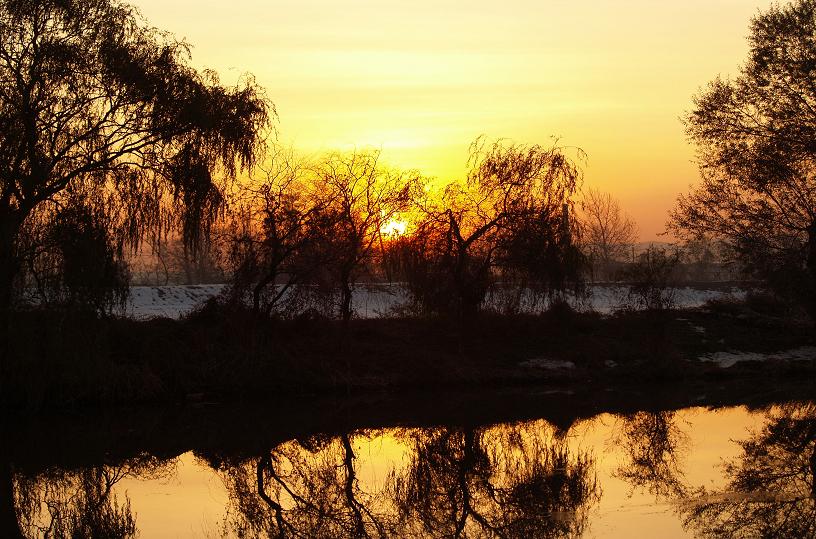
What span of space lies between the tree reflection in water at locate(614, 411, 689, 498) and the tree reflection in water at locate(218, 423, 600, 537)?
71cm

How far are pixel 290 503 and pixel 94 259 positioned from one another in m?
9.20

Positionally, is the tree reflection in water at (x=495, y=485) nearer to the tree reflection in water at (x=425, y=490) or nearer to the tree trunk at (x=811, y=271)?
the tree reflection in water at (x=425, y=490)

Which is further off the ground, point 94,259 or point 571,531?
point 94,259

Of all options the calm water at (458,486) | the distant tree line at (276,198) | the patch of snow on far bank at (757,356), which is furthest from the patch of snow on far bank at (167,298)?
the patch of snow on far bank at (757,356)

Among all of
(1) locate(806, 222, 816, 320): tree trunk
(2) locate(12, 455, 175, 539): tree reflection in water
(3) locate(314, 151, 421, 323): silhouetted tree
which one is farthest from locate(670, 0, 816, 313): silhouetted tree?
(2) locate(12, 455, 175, 539): tree reflection in water

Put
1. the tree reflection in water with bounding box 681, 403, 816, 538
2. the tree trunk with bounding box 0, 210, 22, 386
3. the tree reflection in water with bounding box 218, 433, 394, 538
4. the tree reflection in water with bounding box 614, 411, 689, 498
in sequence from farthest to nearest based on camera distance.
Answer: the tree trunk with bounding box 0, 210, 22, 386 → the tree reflection in water with bounding box 614, 411, 689, 498 → the tree reflection in water with bounding box 218, 433, 394, 538 → the tree reflection in water with bounding box 681, 403, 816, 538

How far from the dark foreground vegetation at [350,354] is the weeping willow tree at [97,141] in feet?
5.27

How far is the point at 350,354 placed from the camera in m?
26.0

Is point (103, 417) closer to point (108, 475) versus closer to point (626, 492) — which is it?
point (108, 475)

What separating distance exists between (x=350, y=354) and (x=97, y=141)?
872 centimetres

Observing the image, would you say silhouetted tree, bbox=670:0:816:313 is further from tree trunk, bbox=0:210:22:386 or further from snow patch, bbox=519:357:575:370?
tree trunk, bbox=0:210:22:386

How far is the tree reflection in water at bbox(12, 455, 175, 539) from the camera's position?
11526 millimetres

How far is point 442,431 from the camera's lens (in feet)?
61.8

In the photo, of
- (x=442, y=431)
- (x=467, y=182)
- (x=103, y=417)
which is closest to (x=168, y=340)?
(x=103, y=417)
